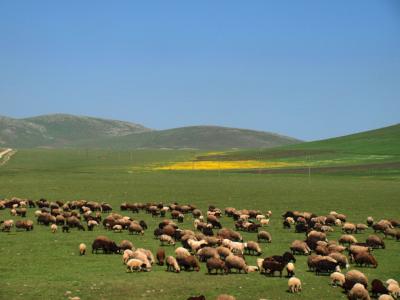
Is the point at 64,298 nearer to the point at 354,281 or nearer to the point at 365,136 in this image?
the point at 354,281

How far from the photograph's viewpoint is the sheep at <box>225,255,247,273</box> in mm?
19688

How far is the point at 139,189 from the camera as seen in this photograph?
53.5 m

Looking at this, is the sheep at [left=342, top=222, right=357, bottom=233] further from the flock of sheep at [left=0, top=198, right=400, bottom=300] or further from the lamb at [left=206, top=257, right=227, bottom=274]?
the lamb at [left=206, top=257, right=227, bottom=274]

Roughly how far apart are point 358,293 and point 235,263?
15.7 feet

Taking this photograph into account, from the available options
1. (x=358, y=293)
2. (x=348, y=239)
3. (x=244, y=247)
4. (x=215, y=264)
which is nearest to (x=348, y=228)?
(x=348, y=239)

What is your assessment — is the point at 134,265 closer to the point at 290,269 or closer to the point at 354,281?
the point at 290,269

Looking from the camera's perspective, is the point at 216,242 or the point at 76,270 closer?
the point at 76,270

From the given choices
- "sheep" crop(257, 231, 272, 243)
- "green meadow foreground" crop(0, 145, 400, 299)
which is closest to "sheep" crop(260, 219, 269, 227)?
"green meadow foreground" crop(0, 145, 400, 299)

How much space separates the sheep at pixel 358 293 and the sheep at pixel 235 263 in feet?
14.2

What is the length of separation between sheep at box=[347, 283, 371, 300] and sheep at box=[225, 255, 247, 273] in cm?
432

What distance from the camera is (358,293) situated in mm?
16109

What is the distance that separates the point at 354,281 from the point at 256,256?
5.95 metres

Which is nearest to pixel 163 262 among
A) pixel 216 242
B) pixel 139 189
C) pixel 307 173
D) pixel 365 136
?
pixel 216 242

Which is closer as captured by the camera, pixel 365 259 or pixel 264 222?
pixel 365 259
